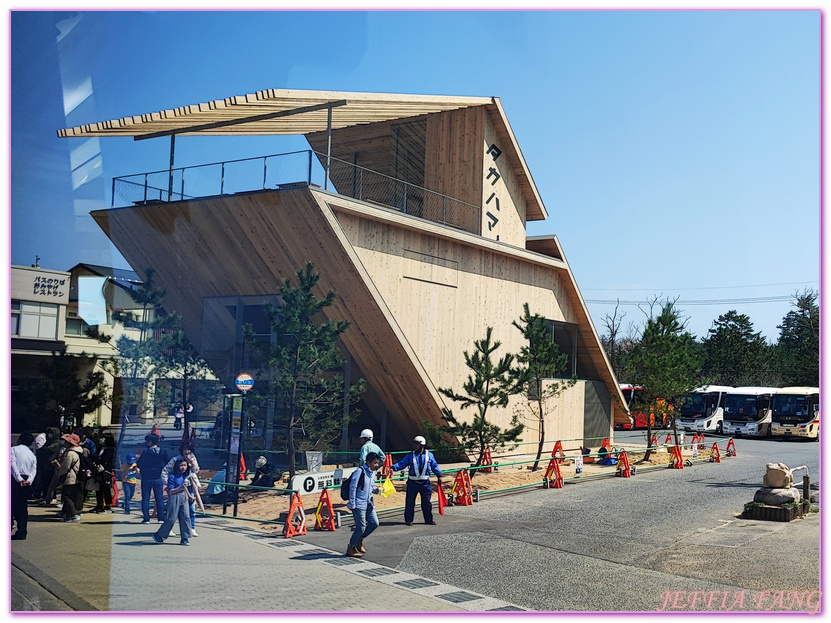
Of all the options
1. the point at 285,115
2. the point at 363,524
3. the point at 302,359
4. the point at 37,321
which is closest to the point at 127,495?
the point at 302,359

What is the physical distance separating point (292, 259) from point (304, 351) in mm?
2748

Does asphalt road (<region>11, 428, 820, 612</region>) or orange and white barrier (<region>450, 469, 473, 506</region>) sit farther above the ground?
orange and white barrier (<region>450, 469, 473, 506</region>)

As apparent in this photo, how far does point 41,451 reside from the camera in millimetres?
13172

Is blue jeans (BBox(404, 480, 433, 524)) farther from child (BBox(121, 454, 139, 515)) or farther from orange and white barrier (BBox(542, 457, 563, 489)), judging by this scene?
orange and white barrier (BBox(542, 457, 563, 489))

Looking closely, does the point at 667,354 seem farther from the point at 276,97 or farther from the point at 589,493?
the point at 276,97

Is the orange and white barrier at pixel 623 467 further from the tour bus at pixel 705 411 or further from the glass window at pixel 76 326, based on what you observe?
the tour bus at pixel 705 411

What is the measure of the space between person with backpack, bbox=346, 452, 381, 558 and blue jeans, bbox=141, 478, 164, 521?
150 inches

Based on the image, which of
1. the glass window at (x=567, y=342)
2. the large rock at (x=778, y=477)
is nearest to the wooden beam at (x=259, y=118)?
the large rock at (x=778, y=477)

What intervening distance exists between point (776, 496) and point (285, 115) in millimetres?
11010

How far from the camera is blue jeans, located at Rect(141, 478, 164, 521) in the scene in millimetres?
12695

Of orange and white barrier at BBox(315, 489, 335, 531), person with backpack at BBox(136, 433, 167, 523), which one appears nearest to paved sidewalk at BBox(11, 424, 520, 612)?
orange and white barrier at BBox(315, 489, 335, 531)

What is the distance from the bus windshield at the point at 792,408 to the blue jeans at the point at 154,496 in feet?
93.3

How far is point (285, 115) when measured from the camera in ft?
50.6

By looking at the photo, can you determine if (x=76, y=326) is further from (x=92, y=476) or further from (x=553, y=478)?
(x=553, y=478)
